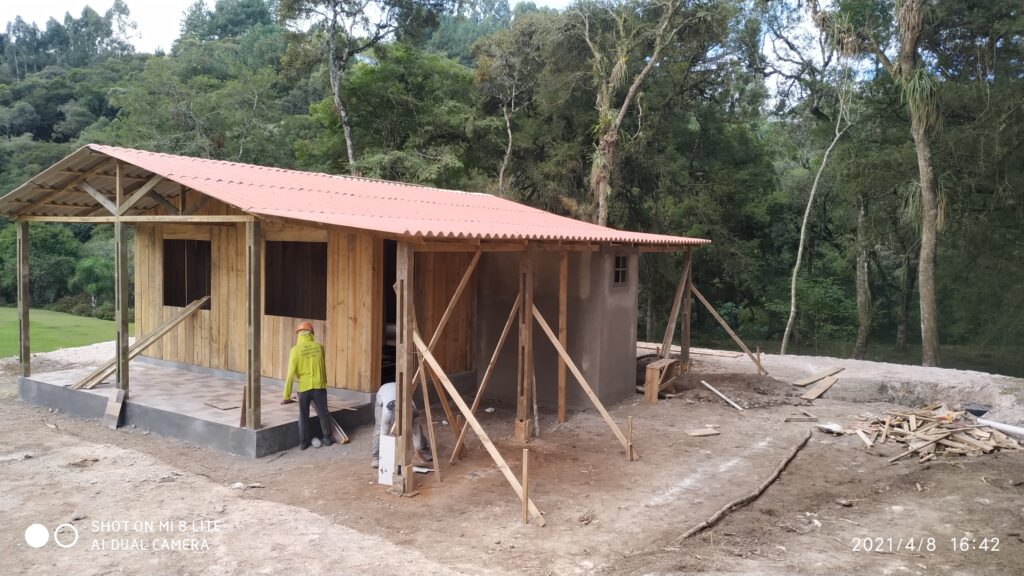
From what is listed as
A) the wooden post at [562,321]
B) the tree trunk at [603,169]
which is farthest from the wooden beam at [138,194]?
the tree trunk at [603,169]

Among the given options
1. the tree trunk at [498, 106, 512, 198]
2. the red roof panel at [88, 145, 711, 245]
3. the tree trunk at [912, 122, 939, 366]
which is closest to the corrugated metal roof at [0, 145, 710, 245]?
the red roof panel at [88, 145, 711, 245]

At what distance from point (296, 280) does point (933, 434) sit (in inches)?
356

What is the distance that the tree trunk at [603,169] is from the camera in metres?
19.9

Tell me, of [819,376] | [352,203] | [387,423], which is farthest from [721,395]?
[352,203]

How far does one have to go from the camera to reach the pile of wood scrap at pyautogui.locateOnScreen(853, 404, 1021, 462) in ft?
27.4

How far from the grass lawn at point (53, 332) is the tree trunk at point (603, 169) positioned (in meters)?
13.1

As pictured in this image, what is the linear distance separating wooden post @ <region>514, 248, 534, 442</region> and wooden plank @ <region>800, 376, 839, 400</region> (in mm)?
5545

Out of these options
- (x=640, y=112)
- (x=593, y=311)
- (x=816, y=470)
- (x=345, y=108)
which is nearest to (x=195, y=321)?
(x=593, y=311)

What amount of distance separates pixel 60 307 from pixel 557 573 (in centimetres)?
3045

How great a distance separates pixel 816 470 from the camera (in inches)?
304

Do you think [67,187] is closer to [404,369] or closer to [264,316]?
[264,316]

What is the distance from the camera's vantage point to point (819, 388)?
38.9ft

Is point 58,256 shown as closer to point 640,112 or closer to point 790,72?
point 640,112

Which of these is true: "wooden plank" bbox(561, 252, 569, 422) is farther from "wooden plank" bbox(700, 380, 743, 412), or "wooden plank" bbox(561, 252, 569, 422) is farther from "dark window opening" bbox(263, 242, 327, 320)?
"dark window opening" bbox(263, 242, 327, 320)
